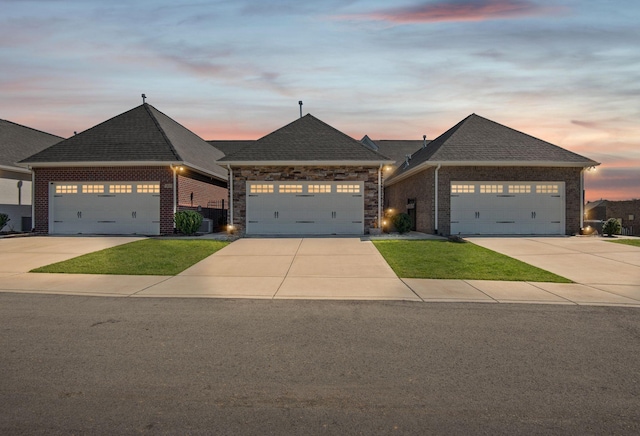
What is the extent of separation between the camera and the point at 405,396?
383 centimetres

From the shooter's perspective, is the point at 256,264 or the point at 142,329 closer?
the point at 142,329

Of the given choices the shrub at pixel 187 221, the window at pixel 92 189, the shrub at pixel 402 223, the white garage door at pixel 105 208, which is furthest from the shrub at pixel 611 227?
the window at pixel 92 189

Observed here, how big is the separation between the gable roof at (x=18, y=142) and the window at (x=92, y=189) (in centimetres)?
498

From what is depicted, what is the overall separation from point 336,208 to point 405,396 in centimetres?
1613

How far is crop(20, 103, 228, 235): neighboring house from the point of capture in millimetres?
19625

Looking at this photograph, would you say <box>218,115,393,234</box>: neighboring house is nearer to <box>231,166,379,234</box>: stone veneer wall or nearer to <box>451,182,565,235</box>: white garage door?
<box>231,166,379,234</box>: stone veneer wall

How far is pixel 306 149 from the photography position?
800 inches

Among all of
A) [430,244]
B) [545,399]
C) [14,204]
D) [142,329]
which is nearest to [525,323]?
[545,399]

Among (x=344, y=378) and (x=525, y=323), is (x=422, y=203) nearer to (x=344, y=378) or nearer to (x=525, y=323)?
(x=525, y=323)

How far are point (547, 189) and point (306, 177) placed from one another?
11.7m

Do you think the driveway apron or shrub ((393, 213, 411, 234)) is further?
shrub ((393, 213, 411, 234))

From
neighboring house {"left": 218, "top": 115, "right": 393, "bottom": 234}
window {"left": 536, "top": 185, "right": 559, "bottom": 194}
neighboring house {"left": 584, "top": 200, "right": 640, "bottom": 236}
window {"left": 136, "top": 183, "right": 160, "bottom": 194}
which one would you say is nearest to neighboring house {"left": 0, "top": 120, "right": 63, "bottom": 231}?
window {"left": 136, "top": 183, "right": 160, "bottom": 194}

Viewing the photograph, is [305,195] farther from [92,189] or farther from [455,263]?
[92,189]

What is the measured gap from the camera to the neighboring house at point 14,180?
2212cm
